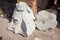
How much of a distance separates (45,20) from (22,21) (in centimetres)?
57

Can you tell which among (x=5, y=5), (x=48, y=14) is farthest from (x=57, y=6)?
(x=5, y=5)

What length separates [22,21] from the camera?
3.43m

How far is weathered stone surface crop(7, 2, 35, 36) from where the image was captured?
3391 mm

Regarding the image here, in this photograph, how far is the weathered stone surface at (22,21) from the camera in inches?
133

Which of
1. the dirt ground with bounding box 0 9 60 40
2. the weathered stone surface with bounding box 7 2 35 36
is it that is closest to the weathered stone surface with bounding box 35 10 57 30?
the dirt ground with bounding box 0 9 60 40

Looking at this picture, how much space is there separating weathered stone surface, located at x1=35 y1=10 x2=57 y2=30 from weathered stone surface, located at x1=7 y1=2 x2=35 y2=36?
0.23m

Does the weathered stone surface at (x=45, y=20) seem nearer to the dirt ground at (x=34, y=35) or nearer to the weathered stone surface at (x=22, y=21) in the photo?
the dirt ground at (x=34, y=35)

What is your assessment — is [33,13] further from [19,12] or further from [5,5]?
[5,5]

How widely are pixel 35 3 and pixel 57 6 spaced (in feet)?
3.07

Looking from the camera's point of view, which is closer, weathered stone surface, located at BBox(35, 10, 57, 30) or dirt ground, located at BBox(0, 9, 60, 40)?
dirt ground, located at BBox(0, 9, 60, 40)

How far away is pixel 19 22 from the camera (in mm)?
3430

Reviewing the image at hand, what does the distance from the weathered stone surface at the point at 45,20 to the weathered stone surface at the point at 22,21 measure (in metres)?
0.23

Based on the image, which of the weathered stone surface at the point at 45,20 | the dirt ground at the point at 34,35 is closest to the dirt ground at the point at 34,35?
the dirt ground at the point at 34,35

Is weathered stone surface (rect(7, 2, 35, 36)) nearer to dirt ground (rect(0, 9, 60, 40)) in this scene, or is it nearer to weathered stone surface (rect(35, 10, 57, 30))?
dirt ground (rect(0, 9, 60, 40))
